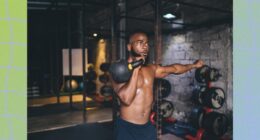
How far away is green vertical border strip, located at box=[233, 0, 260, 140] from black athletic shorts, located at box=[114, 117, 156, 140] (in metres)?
1.32

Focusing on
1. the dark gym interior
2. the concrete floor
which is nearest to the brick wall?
the dark gym interior

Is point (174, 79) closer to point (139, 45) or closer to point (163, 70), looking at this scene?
point (163, 70)

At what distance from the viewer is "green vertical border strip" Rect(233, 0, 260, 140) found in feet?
2.71

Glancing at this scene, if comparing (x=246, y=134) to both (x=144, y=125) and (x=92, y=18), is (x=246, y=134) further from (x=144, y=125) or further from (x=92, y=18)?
(x=92, y=18)

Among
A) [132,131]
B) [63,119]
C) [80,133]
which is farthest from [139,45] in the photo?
[63,119]

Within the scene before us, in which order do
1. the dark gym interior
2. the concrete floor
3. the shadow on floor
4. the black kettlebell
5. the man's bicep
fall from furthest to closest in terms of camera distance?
1. the concrete floor
2. the shadow on floor
3. the dark gym interior
4. the man's bicep
5. the black kettlebell

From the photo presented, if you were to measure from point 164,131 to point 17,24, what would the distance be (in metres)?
3.68

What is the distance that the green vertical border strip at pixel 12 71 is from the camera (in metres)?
0.77

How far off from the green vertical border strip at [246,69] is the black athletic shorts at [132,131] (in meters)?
1.32

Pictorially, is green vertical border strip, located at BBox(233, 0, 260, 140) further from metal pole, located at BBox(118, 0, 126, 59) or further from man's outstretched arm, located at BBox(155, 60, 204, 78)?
metal pole, located at BBox(118, 0, 126, 59)

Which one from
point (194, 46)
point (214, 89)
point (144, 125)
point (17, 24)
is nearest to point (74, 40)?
point (194, 46)

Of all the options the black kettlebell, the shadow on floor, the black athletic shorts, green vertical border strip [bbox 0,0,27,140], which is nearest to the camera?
green vertical border strip [bbox 0,0,27,140]

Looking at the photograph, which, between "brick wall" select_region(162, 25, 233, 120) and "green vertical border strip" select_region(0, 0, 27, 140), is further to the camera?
"brick wall" select_region(162, 25, 233, 120)

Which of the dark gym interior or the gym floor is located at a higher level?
the dark gym interior
